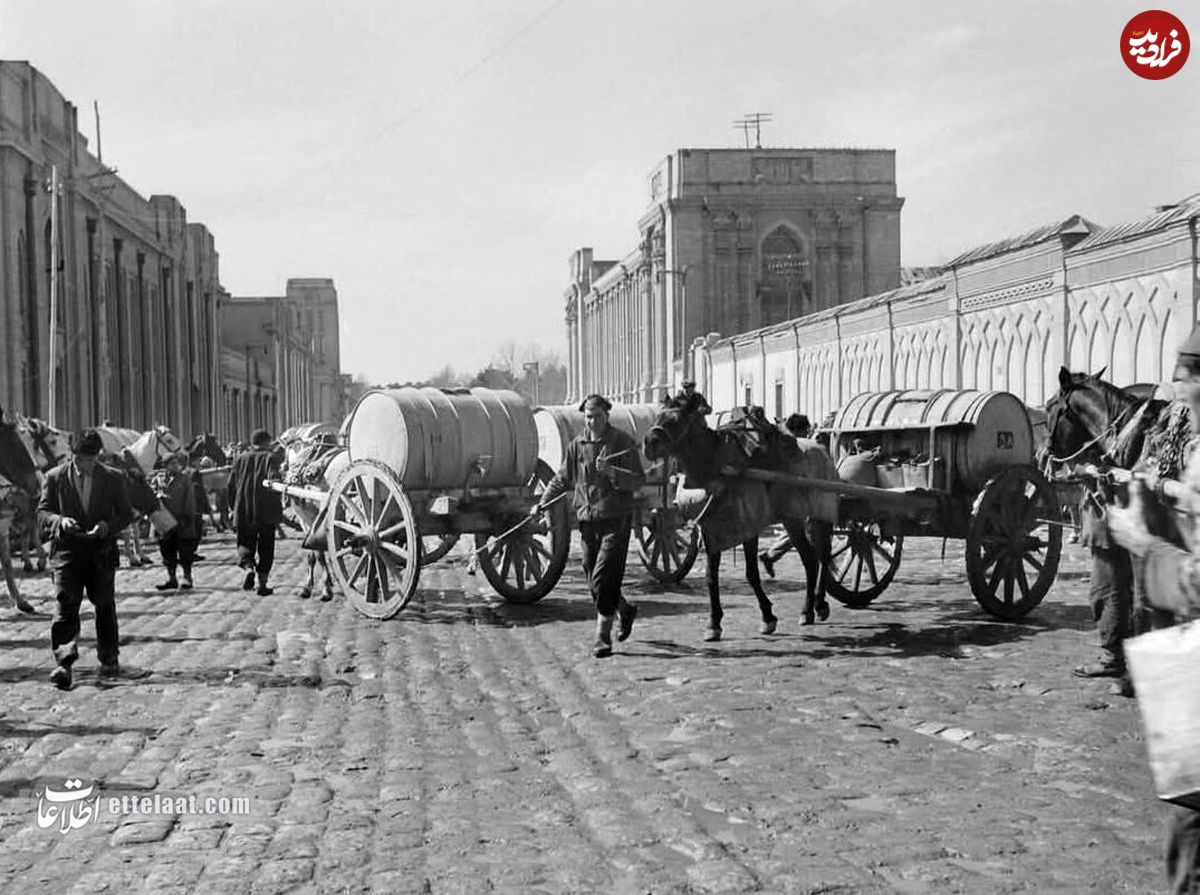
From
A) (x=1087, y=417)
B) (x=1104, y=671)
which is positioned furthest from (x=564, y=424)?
(x=1104, y=671)

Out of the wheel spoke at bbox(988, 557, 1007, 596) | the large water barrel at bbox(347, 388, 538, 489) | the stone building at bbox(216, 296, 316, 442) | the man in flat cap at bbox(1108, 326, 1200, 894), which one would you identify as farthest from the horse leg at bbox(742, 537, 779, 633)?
the stone building at bbox(216, 296, 316, 442)

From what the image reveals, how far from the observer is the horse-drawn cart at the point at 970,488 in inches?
445

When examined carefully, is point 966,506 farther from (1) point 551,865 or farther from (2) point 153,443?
(2) point 153,443

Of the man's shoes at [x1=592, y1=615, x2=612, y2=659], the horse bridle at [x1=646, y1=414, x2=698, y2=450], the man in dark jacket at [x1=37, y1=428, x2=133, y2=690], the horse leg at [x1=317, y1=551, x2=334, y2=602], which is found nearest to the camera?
the man in dark jacket at [x1=37, y1=428, x2=133, y2=690]

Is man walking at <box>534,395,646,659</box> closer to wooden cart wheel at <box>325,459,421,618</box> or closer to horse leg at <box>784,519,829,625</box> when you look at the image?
horse leg at <box>784,519,829,625</box>

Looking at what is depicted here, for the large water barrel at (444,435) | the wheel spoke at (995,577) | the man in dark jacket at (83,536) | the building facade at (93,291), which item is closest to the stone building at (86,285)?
the building facade at (93,291)

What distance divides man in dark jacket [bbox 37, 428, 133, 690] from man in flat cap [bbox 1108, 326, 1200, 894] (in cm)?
764

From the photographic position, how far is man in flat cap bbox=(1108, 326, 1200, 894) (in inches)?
129

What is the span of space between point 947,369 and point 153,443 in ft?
55.8

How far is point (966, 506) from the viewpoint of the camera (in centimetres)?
1155

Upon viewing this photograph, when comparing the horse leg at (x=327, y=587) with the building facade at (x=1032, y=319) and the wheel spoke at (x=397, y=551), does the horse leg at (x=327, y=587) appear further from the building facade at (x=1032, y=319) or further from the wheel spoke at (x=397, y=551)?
the building facade at (x=1032, y=319)

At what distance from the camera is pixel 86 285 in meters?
42.9

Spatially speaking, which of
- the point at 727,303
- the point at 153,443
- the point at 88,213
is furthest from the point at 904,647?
the point at 727,303

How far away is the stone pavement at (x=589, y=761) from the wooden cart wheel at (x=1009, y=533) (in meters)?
0.30
